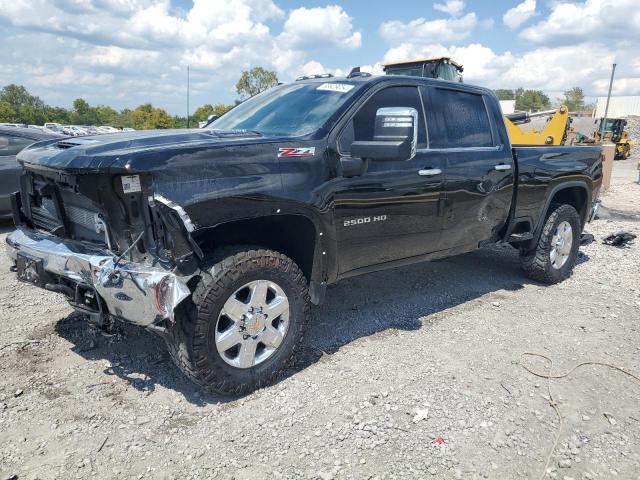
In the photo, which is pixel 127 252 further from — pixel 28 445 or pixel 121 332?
pixel 28 445

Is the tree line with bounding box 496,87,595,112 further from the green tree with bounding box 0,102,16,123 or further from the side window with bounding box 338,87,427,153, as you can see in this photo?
the side window with bounding box 338,87,427,153

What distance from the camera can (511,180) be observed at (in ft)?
16.8

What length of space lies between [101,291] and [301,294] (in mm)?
1241

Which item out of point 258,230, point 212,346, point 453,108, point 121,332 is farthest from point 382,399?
point 453,108

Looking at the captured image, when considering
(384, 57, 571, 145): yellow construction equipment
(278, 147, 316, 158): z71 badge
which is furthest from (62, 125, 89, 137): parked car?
(384, 57, 571, 145): yellow construction equipment

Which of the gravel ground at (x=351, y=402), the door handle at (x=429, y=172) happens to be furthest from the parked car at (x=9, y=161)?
the door handle at (x=429, y=172)

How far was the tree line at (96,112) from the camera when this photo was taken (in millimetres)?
58375

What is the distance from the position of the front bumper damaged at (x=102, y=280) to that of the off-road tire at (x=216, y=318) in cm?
16

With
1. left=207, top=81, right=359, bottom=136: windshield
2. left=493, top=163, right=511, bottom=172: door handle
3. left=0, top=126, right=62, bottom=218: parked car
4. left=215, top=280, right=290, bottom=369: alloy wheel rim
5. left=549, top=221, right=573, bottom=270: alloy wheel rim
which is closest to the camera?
left=215, top=280, right=290, bottom=369: alloy wheel rim

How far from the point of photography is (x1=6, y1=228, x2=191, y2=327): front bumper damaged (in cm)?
283

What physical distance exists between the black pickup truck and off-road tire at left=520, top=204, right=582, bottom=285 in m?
1.36

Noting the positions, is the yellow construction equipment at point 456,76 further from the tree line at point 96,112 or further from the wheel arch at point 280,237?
the tree line at point 96,112

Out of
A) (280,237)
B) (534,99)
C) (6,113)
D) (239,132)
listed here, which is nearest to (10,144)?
(239,132)

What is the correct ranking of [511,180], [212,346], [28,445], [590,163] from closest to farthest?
[28,445]
[212,346]
[511,180]
[590,163]
